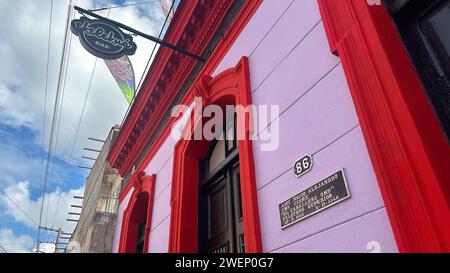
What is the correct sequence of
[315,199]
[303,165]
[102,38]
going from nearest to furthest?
[315,199] → [303,165] → [102,38]

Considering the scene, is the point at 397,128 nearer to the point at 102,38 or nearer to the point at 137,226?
the point at 102,38

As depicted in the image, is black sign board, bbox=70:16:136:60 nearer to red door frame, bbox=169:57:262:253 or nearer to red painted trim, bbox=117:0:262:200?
red painted trim, bbox=117:0:262:200

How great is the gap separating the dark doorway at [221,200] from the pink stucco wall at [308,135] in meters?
1.15

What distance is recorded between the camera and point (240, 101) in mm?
3859

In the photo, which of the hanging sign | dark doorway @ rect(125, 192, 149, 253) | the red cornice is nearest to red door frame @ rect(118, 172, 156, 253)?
dark doorway @ rect(125, 192, 149, 253)

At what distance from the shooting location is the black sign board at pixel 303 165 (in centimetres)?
259

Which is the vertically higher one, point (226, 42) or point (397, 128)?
point (226, 42)

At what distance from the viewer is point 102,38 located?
17.4ft

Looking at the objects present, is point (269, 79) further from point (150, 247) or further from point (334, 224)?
point (150, 247)

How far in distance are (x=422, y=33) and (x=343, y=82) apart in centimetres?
62

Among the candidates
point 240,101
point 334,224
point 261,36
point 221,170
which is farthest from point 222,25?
point 334,224

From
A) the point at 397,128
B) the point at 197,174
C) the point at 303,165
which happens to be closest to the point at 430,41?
the point at 397,128

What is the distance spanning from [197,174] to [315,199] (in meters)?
3.14

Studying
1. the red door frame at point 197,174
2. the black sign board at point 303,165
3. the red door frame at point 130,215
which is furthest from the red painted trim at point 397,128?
the red door frame at point 130,215
